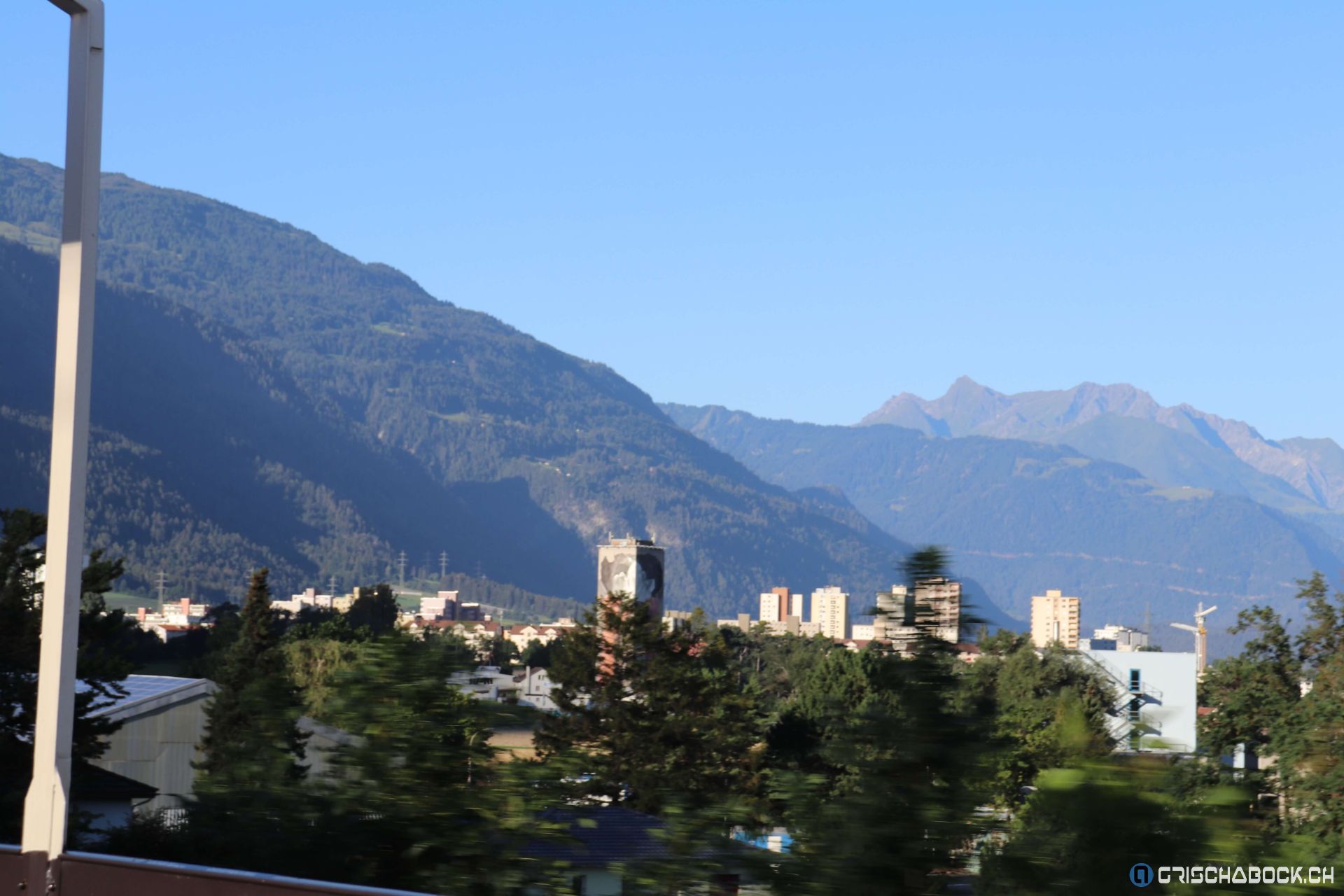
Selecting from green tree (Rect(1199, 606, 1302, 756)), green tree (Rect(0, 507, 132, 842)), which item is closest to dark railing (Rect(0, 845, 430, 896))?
green tree (Rect(0, 507, 132, 842))

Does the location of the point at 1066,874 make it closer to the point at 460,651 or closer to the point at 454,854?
the point at 454,854

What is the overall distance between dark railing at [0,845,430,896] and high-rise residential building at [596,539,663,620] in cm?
12486

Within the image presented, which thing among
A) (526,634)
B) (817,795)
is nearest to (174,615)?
(526,634)

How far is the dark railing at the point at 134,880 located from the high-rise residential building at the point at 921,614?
152cm

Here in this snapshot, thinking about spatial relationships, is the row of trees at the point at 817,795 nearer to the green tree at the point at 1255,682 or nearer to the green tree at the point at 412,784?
the green tree at the point at 412,784

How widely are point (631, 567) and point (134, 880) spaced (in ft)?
418

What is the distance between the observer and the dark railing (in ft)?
11.9

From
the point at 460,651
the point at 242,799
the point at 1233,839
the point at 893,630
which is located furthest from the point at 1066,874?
the point at 242,799

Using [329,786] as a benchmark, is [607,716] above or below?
below

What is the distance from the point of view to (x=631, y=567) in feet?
430

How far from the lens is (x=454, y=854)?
4.21m

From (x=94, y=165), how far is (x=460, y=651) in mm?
1943

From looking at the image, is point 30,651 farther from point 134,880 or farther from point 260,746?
point 134,880
